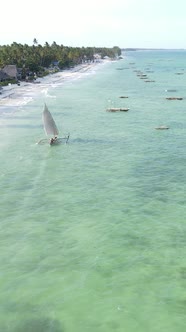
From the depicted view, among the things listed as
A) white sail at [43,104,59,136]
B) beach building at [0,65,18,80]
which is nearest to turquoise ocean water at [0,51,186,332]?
white sail at [43,104,59,136]

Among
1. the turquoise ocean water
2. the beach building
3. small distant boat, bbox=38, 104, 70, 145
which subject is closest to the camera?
the turquoise ocean water

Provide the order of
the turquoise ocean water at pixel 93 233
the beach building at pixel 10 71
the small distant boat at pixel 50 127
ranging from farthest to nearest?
the beach building at pixel 10 71, the small distant boat at pixel 50 127, the turquoise ocean water at pixel 93 233

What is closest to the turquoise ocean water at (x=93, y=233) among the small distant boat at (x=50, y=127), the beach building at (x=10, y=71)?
the small distant boat at (x=50, y=127)

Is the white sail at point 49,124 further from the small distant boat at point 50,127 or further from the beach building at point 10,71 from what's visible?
the beach building at point 10,71

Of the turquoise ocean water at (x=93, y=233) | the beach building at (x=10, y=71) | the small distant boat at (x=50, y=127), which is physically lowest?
the turquoise ocean water at (x=93, y=233)

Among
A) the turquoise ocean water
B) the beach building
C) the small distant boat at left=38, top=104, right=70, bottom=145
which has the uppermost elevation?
the beach building

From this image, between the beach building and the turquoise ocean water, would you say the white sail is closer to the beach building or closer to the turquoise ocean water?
the turquoise ocean water

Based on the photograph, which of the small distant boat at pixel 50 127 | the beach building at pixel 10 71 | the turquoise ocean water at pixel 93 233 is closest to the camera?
the turquoise ocean water at pixel 93 233

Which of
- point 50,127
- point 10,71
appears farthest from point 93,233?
point 10,71

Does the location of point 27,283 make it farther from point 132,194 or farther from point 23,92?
point 23,92
